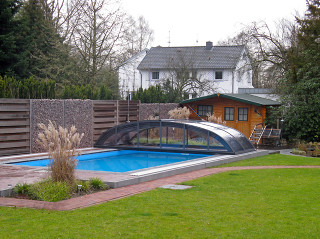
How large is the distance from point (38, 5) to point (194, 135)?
18.2 m

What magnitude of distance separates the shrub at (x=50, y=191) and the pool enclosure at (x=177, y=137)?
25.9 feet

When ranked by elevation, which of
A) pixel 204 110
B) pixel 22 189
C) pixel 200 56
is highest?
pixel 200 56

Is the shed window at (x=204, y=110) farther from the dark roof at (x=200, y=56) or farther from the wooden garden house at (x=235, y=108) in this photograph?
the dark roof at (x=200, y=56)

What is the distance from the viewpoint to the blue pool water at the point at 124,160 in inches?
527

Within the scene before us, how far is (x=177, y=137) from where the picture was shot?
16484 millimetres

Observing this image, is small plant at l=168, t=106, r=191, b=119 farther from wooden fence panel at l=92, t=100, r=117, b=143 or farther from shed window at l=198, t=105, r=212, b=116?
wooden fence panel at l=92, t=100, r=117, b=143

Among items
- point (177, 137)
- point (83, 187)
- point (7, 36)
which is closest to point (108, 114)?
point (177, 137)

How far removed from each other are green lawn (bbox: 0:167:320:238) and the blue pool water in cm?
490

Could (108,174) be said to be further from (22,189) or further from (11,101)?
(11,101)

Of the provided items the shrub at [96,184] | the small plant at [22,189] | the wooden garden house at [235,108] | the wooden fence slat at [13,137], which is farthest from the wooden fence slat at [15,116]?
the wooden garden house at [235,108]

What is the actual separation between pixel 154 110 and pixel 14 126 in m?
9.01

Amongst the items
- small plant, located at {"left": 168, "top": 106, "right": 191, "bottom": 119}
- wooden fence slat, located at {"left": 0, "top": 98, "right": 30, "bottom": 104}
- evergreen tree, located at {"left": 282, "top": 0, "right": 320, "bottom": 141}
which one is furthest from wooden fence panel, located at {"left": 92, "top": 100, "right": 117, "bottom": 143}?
evergreen tree, located at {"left": 282, "top": 0, "right": 320, "bottom": 141}

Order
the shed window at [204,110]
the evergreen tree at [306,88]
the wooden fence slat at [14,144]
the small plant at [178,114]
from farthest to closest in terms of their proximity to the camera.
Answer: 1. the shed window at [204,110]
2. the small plant at [178,114]
3. the evergreen tree at [306,88]
4. the wooden fence slat at [14,144]

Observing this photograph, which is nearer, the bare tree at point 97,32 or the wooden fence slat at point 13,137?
the wooden fence slat at point 13,137
